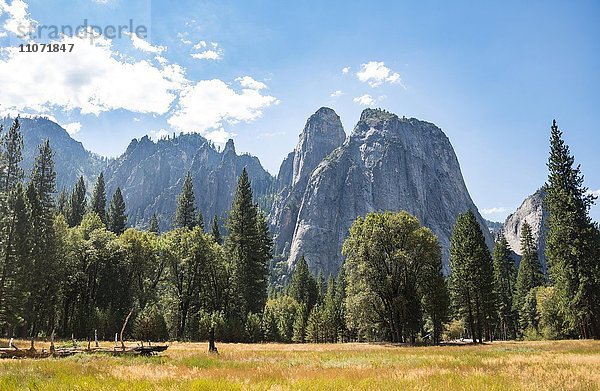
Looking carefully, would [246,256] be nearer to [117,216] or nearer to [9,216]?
[9,216]

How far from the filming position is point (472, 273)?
50938mm

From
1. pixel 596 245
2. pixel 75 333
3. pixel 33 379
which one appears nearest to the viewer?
pixel 33 379

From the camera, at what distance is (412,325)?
159 ft

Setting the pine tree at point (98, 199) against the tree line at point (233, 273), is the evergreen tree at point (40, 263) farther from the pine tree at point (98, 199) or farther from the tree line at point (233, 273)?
the pine tree at point (98, 199)

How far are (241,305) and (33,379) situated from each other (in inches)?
1711

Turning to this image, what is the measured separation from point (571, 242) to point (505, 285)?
47465 mm

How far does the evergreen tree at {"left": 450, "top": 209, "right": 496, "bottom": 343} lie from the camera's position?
1999 inches

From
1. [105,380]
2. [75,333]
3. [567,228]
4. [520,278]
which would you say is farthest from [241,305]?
[520,278]

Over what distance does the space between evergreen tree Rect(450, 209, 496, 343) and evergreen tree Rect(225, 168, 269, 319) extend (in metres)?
25.5

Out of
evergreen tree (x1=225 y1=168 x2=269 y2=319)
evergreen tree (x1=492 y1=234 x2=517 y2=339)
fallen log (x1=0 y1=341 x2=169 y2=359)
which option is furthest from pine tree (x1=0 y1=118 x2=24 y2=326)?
evergreen tree (x1=492 y1=234 x2=517 y2=339)

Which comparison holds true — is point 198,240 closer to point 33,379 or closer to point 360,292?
point 360,292

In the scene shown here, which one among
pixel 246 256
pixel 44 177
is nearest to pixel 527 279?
pixel 246 256

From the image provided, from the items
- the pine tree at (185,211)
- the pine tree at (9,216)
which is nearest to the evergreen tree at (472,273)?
the pine tree at (9,216)

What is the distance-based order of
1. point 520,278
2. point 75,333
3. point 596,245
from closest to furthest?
point 596,245 < point 75,333 < point 520,278
